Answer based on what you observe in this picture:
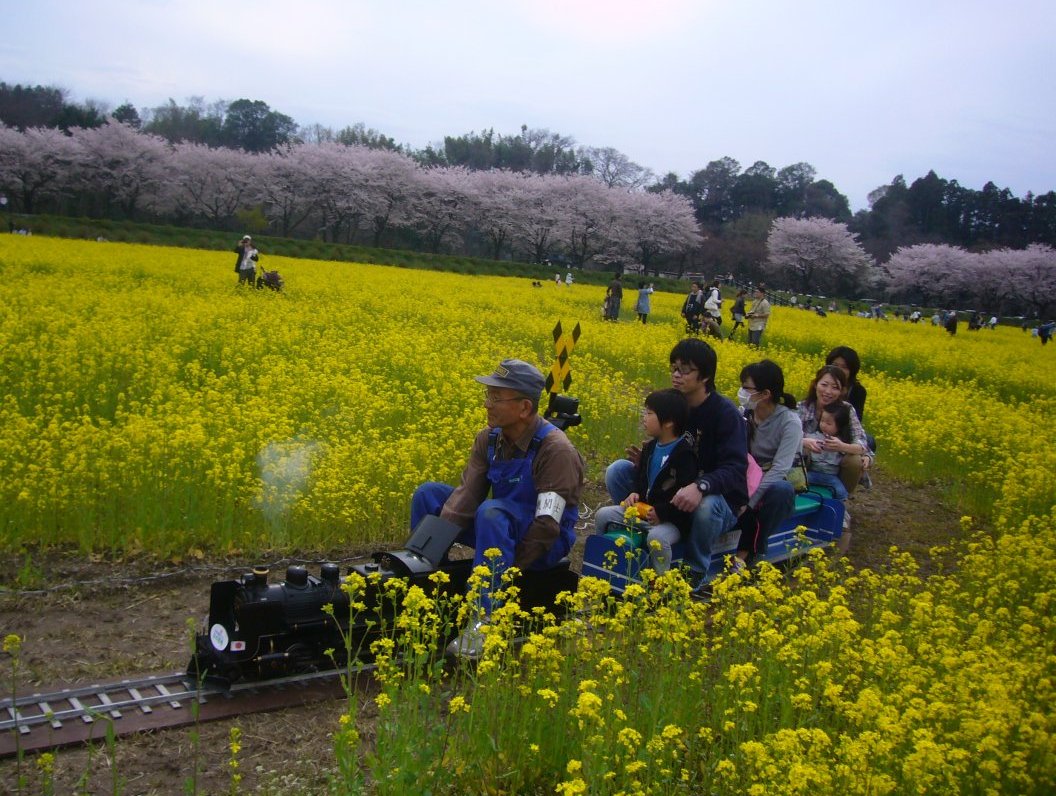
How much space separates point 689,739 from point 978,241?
73.7m

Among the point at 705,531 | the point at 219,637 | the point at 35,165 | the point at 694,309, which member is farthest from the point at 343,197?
the point at 219,637

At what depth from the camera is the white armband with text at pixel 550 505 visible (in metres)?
3.98

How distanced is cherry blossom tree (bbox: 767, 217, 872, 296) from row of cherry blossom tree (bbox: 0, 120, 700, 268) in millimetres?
Answer: 6091

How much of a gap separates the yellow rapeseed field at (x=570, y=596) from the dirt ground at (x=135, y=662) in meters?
0.22

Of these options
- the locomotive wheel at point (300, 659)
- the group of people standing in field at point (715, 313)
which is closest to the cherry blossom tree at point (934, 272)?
the group of people standing in field at point (715, 313)

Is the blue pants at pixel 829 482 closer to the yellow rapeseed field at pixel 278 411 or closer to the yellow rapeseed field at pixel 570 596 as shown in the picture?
the yellow rapeseed field at pixel 570 596

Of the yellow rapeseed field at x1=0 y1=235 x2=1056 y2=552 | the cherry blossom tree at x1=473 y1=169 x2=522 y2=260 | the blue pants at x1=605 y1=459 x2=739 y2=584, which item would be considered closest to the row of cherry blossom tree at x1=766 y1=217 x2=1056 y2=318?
the cherry blossom tree at x1=473 y1=169 x2=522 y2=260

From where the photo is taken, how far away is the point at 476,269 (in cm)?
4256

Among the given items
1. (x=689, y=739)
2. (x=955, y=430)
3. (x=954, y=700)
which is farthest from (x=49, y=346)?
(x=955, y=430)

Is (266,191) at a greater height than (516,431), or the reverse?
(266,191)

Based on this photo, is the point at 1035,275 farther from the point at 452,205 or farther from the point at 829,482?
the point at 829,482

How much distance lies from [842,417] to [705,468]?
199 cm

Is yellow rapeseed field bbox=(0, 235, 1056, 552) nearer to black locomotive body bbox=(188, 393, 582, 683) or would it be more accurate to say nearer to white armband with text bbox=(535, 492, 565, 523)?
black locomotive body bbox=(188, 393, 582, 683)

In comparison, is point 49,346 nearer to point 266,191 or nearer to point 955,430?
point 955,430
